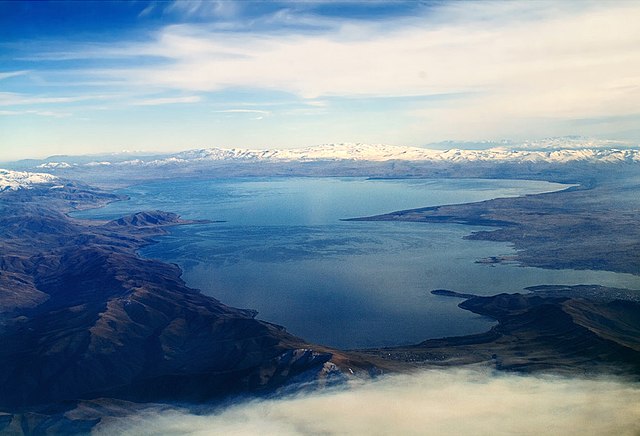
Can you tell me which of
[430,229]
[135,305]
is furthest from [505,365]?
[430,229]

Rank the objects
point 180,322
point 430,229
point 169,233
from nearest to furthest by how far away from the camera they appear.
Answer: point 180,322
point 430,229
point 169,233

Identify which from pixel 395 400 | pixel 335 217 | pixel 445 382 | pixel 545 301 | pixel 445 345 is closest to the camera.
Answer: pixel 395 400

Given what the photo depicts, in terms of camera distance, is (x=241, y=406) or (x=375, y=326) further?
(x=375, y=326)

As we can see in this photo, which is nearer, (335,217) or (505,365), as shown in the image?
(505,365)

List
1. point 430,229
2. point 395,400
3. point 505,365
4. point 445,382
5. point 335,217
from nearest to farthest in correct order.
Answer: point 395,400 → point 445,382 → point 505,365 → point 430,229 → point 335,217

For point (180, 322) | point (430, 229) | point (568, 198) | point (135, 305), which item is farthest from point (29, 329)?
point (568, 198)

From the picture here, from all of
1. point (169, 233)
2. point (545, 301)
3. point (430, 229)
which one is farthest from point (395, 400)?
point (169, 233)

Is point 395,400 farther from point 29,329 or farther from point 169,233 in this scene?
point 169,233

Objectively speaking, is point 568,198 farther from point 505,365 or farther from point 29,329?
point 29,329

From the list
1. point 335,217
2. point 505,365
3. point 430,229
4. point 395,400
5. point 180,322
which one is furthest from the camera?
point 335,217
